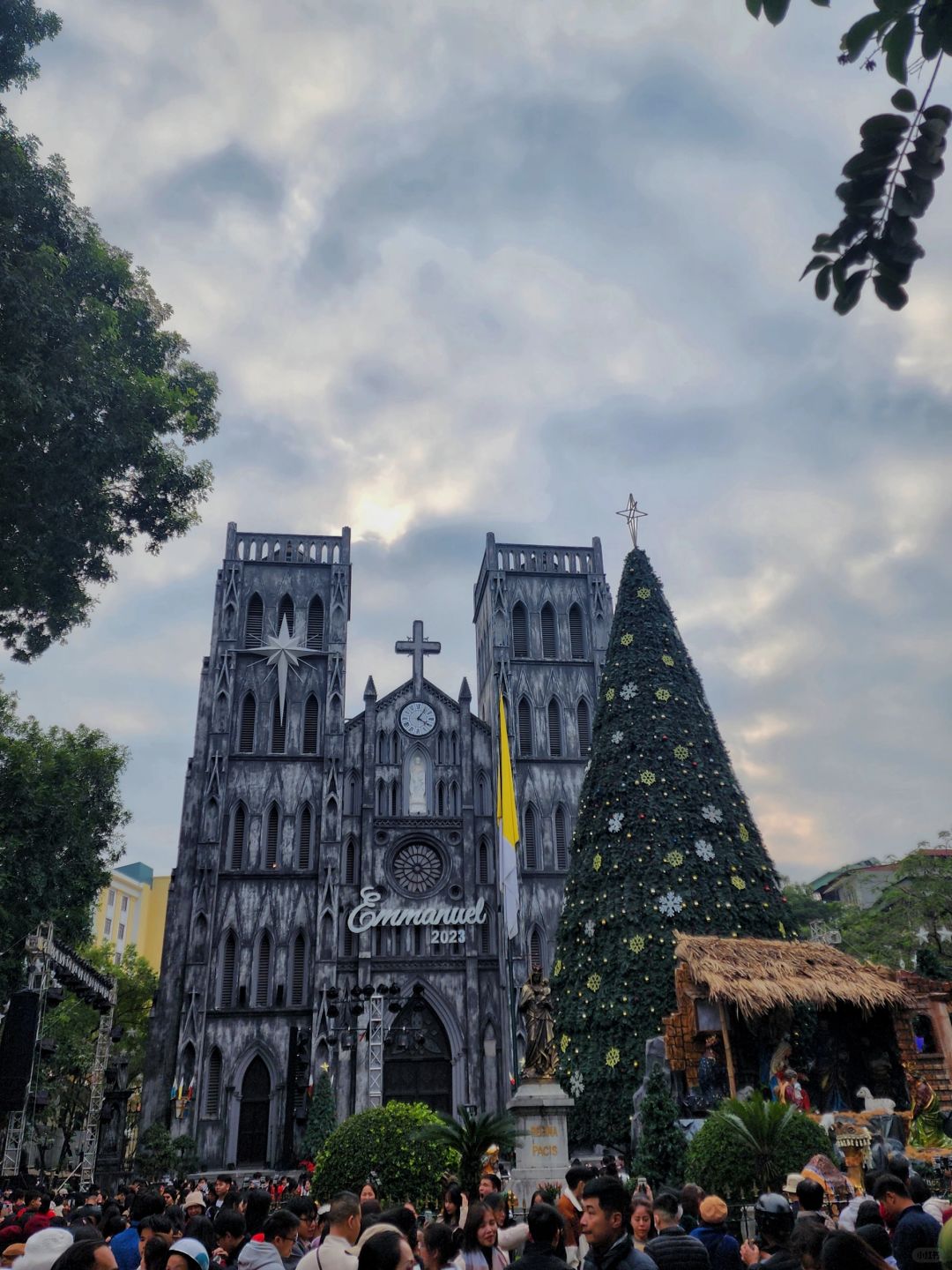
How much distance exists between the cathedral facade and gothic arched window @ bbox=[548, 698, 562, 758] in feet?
0.28

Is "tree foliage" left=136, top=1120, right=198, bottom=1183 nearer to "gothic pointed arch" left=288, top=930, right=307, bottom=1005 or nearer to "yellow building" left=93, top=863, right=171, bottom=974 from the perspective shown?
"gothic pointed arch" left=288, top=930, right=307, bottom=1005

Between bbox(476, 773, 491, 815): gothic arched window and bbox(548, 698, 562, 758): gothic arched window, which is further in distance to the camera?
bbox(548, 698, 562, 758): gothic arched window

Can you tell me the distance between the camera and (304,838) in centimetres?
3888

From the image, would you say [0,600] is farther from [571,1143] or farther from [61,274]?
[571,1143]

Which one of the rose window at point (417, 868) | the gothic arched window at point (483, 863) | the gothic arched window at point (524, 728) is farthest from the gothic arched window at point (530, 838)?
the rose window at point (417, 868)

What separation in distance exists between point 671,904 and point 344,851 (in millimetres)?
22337

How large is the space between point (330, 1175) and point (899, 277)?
37.5 feet

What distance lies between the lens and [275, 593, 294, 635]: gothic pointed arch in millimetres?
42969

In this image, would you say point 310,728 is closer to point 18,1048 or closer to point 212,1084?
point 212,1084

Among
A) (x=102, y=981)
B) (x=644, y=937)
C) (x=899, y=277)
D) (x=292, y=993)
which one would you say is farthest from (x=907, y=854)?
(x=899, y=277)

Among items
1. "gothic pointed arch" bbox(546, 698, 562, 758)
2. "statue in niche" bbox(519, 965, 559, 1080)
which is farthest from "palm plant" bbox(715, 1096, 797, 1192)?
"gothic pointed arch" bbox(546, 698, 562, 758)

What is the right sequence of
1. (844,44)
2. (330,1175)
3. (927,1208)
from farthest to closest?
(330,1175) → (927,1208) → (844,44)

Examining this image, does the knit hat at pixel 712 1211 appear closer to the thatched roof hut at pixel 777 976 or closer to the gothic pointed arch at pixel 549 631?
the thatched roof hut at pixel 777 976

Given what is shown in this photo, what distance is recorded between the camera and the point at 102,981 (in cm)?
2431
